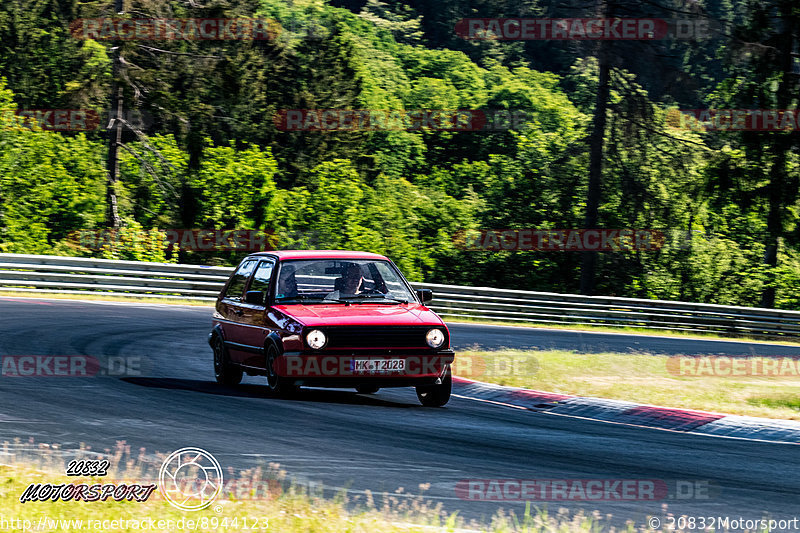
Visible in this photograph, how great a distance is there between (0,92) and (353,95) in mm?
27305

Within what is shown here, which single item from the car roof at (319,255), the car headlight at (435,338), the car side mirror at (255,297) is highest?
the car roof at (319,255)

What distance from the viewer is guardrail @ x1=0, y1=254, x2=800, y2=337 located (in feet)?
77.6

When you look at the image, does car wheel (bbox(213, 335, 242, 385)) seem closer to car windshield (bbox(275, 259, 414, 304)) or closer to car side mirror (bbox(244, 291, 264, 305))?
car side mirror (bbox(244, 291, 264, 305))

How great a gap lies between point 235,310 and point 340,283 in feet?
4.88

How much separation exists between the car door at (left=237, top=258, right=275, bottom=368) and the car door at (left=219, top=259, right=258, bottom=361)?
7 cm

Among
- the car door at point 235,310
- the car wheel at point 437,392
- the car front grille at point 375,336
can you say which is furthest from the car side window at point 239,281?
the car wheel at point 437,392

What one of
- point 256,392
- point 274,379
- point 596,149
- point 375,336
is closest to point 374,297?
point 375,336

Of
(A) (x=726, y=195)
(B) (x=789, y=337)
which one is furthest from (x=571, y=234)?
(B) (x=789, y=337)

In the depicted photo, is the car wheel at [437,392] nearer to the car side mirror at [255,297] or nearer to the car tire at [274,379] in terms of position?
the car tire at [274,379]

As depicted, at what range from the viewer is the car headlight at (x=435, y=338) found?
10172mm

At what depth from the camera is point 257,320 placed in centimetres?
1097

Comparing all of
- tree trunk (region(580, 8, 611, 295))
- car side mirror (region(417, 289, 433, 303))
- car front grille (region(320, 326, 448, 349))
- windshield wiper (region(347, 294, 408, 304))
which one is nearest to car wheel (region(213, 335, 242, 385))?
windshield wiper (region(347, 294, 408, 304))

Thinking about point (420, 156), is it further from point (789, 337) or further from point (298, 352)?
point (298, 352)

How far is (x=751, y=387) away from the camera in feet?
45.9
